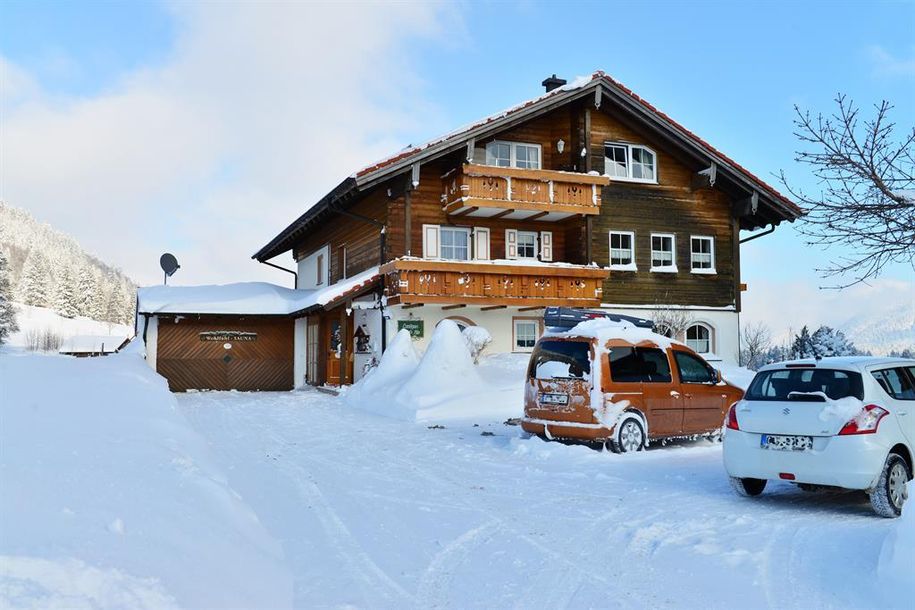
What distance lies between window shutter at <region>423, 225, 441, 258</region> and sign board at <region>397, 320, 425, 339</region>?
2183mm

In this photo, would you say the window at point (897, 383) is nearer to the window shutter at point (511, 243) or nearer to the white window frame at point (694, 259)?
the window shutter at point (511, 243)

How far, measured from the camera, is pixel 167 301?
88.9ft

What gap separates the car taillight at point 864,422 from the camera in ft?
24.6

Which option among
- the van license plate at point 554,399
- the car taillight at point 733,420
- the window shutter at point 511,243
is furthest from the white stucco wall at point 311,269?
the car taillight at point 733,420

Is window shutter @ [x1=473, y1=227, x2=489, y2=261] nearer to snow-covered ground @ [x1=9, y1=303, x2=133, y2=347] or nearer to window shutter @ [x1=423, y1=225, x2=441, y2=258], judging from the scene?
window shutter @ [x1=423, y1=225, x2=441, y2=258]

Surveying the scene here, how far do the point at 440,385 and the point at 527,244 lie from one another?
385 inches

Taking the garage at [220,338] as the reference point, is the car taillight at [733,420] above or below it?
below

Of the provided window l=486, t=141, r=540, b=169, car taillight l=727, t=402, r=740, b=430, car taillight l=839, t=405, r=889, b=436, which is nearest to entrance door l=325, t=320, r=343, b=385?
window l=486, t=141, r=540, b=169

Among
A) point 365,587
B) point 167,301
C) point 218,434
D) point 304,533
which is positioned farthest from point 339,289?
point 365,587

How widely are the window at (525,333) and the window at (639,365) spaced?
13.4 meters

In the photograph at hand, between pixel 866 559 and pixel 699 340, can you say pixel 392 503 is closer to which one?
pixel 866 559

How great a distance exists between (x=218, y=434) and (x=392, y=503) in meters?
6.71

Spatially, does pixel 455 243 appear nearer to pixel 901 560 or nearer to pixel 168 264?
pixel 168 264

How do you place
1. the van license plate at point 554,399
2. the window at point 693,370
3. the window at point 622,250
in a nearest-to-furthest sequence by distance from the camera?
the van license plate at point 554,399 → the window at point 693,370 → the window at point 622,250
